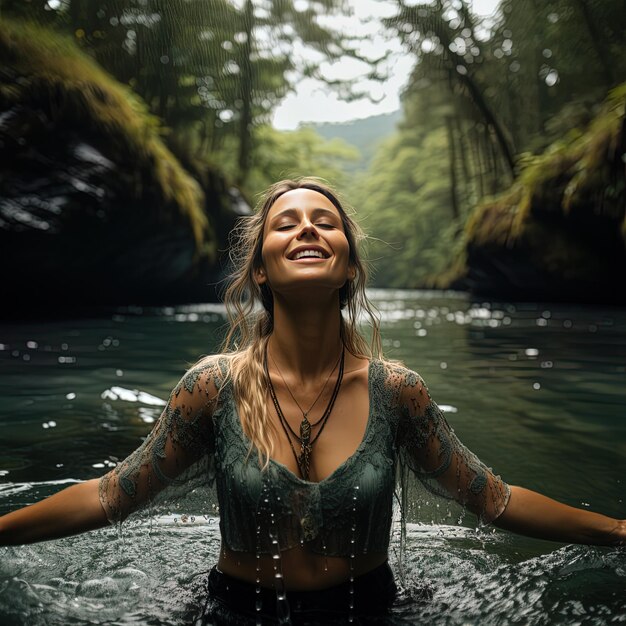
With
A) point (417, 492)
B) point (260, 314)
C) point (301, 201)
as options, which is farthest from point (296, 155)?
point (417, 492)

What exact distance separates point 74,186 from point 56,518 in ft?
34.2

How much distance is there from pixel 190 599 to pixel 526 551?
143 centimetres

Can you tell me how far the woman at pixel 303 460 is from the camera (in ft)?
5.97

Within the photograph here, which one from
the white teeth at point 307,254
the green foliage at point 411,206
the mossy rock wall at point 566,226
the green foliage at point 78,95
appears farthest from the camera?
the green foliage at point 411,206

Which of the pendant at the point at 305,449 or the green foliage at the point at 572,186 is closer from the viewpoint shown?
the pendant at the point at 305,449

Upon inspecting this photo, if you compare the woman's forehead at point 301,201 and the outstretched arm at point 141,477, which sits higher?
the woman's forehead at point 301,201

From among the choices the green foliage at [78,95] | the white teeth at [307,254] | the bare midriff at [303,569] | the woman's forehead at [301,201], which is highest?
the green foliage at [78,95]

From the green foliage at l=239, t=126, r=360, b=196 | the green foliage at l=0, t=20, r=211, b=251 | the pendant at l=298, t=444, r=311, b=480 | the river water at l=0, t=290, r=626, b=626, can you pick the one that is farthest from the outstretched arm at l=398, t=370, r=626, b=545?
the green foliage at l=239, t=126, r=360, b=196

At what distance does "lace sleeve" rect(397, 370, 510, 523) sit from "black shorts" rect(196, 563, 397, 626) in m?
0.34

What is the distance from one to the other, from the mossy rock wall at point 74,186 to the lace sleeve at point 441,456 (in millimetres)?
9937

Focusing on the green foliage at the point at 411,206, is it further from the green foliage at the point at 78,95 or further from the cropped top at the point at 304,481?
Result: the cropped top at the point at 304,481

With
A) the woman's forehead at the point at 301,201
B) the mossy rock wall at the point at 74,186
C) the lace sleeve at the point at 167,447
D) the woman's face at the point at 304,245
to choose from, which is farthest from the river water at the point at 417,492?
the mossy rock wall at the point at 74,186

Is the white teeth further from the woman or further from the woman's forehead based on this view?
the woman's forehead

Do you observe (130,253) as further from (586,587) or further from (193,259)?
(586,587)
